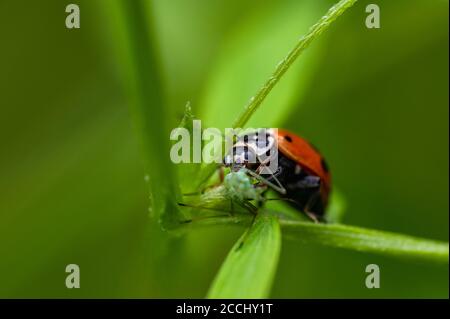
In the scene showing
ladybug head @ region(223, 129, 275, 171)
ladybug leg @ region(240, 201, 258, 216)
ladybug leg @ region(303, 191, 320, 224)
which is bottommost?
ladybug leg @ region(303, 191, 320, 224)

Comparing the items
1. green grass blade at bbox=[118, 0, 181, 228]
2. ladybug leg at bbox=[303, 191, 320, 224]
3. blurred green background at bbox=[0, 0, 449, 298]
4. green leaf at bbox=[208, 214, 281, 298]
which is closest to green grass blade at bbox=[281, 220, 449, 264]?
green leaf at bbox=[208, 214, 281, 298]

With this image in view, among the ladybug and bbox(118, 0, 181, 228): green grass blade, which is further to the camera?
the ladybug

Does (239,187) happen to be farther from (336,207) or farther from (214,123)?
(336,207)

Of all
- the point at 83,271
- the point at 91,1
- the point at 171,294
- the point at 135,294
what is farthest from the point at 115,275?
the point at 91,1

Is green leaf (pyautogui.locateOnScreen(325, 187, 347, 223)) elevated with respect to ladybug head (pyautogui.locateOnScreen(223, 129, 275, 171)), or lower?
lower

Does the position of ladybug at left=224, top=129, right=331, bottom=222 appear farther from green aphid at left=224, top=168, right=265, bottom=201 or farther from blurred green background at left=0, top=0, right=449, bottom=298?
blurred green background at left=0, top=0, right=449, bottom=298

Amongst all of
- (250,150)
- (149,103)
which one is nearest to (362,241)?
(250,150)
